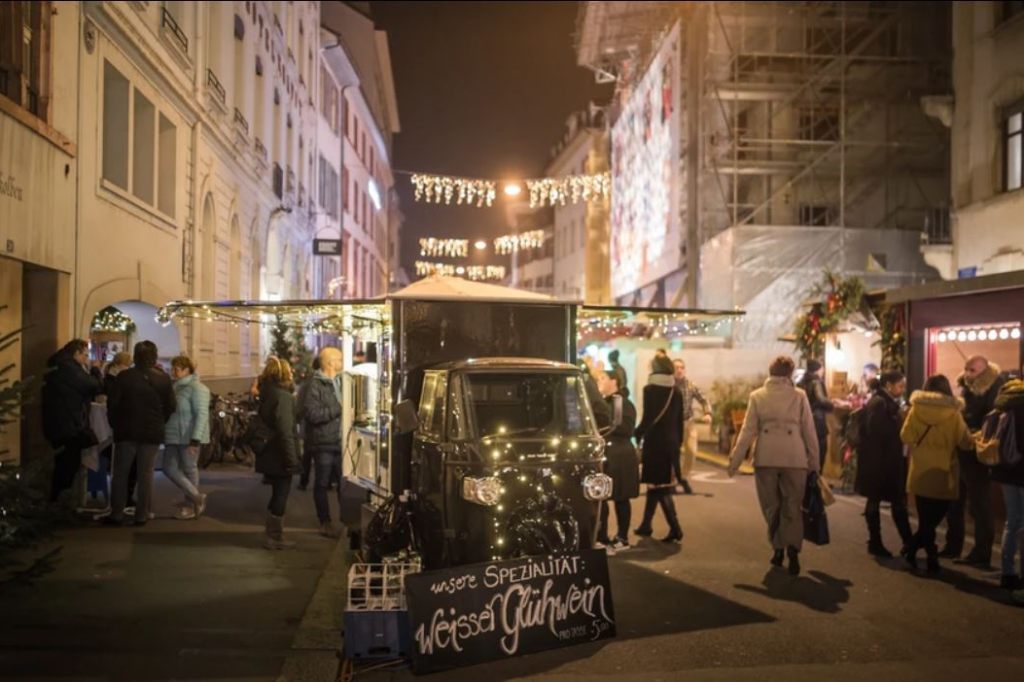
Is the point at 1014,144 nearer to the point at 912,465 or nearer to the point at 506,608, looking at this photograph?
the point at 912,465

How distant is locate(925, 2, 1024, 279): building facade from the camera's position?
1714 centimetres

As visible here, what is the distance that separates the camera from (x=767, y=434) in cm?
879

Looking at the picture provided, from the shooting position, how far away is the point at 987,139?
58.6 ft

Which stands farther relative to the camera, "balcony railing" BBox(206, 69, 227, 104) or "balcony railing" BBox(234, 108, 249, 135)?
"balcony railing" BBox(234, 108, 249, 135)

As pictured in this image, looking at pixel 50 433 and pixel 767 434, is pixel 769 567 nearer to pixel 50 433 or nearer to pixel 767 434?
pixel 767 434

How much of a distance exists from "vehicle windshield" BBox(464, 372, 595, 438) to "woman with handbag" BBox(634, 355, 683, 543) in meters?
2.63

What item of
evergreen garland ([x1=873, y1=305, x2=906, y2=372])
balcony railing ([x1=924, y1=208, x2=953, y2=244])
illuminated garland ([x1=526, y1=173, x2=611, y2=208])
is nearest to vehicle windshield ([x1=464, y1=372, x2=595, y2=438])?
evergreen garland ([x1=873, y1=305, x2=906, y2=372])

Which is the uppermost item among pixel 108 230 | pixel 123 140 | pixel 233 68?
pixel 233 68

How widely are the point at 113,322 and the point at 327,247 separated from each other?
12.9m

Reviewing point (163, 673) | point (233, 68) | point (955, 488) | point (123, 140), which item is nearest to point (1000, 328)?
point (955, 488)

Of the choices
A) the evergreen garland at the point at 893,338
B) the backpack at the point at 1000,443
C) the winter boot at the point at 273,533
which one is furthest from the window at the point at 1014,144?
the winter boot at the point at 273,533

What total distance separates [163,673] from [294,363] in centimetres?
1304

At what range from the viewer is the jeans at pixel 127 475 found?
1011 centimetres

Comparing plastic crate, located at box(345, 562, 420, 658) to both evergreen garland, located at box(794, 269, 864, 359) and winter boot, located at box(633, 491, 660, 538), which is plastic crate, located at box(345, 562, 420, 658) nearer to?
winter boot, located at box(633, 491, 660, 538)
